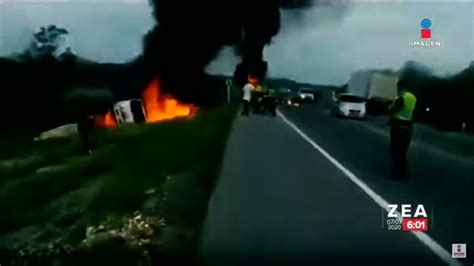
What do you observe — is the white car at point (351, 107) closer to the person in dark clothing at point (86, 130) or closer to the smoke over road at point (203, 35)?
the smoke over road at point (203, 35)

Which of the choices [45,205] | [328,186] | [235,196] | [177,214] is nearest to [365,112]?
[328,186]

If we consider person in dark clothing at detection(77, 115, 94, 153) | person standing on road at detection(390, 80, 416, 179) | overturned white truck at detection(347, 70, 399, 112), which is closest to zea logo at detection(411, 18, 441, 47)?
overturned white truck at detection(347, 70, 399, 112)

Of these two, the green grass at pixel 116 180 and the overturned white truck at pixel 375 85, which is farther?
the overturned white truck at pixel 375 85

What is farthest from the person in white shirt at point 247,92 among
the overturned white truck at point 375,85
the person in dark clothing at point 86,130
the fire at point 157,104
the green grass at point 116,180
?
the person in dark clothing at point 86,130

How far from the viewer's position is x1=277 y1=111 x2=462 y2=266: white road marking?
5172 mm

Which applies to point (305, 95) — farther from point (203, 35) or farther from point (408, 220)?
point (408, 220)

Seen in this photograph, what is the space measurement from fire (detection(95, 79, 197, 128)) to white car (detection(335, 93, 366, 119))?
91 cm

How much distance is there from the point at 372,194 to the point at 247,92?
0.94 meters

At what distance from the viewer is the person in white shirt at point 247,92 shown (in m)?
5.70

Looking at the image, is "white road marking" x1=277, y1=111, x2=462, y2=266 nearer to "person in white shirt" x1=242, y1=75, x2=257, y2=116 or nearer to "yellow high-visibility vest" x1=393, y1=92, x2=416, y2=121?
"person in white shirt" x1=242, y1=75, x2=257, y2=116

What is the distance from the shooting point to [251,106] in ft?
21.6

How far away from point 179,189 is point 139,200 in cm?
46

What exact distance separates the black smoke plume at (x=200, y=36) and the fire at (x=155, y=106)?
0.05 m

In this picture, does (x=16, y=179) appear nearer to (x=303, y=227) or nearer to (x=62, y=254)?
(x=62, y=254)
